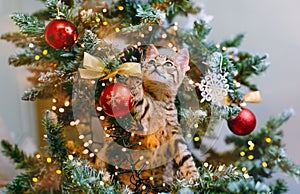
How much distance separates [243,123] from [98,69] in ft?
1.17

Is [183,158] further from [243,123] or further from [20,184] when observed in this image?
[20,184]

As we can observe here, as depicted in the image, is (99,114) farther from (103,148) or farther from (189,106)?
(189,106)

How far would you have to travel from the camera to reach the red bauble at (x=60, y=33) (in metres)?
0.77

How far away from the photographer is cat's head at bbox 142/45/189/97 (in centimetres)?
78

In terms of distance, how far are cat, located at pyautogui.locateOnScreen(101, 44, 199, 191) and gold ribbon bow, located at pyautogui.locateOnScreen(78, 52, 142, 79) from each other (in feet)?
0.09

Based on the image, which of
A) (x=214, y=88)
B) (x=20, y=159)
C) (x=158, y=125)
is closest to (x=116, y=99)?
(x=158, y=125)

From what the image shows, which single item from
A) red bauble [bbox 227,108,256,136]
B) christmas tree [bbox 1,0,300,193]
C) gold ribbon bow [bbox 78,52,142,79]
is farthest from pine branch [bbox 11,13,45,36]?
red bauble [bbox 227,108,256,136]

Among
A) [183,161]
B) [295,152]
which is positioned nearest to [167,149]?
[183,161]

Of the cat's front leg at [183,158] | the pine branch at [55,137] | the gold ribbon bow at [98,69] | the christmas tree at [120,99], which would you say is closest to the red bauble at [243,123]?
the christmas tree at [120,99]

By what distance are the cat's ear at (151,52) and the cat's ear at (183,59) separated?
0.15 feet

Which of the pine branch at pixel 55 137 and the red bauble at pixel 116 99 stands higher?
the red bauble at pixel 116 99

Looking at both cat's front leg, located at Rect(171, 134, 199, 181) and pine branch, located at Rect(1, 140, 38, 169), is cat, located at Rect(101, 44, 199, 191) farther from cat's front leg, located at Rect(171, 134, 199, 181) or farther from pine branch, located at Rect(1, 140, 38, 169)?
pine branch, located at Rect(1, 140, 38, 169)

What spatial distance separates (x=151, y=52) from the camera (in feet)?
2.64

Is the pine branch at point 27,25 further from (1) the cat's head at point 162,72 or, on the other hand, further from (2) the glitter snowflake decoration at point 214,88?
(2) the glitter snowflake decoration at point 214,88
